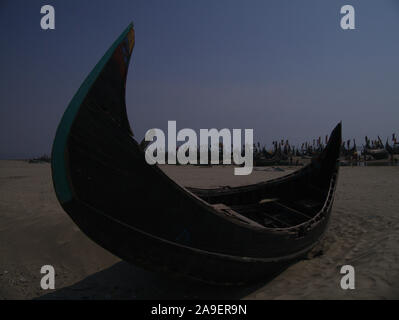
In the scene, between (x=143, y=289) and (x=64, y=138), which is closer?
(x=64, y=138)

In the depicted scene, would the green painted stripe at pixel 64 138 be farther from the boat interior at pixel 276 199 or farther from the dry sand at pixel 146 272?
the boat interior at pixel 276 199

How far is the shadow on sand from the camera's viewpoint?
151 inches

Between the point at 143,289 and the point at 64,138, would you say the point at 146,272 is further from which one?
the point at 64,138

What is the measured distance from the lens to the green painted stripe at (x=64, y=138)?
8.15 feet

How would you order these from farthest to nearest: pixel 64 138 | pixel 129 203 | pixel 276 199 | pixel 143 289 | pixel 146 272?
pixel 276 199, pixel 146 272, pixel 143 289, pixel 129 203, pixel 64 138

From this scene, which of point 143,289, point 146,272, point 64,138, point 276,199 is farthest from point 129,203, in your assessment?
point 276,199

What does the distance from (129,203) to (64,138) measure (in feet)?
3.29

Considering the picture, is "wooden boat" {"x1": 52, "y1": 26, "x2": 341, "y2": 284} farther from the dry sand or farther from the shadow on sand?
the dry sand

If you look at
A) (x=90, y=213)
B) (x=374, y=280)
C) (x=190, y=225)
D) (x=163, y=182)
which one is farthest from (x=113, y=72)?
(x=374, y=280)

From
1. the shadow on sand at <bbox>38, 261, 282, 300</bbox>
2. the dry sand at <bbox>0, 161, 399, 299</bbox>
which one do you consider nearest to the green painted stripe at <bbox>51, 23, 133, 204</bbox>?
the dry sand at <bbox>0, 161, 399, 299</bbox>

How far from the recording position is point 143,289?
4113 millimetres

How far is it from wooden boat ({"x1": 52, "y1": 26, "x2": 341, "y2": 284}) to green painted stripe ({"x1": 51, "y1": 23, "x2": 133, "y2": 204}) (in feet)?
0.03
